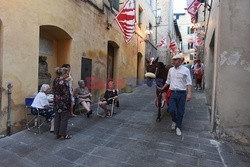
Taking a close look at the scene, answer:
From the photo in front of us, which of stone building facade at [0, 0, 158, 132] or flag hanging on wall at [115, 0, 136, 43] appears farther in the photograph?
flag hanging on wall at [115, 0, 136, 43]

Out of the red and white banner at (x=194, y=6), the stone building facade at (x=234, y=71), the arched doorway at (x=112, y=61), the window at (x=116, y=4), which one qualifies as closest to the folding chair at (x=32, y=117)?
the stone building facade at (x=234, y=71)

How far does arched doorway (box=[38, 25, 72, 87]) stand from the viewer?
6.62 meters

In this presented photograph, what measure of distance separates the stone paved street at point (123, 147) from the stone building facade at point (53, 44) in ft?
3.91

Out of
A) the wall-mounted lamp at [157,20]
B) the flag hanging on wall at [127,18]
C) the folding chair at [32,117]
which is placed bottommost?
the folding chair at [32,117]

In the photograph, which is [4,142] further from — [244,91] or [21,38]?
[244,91]

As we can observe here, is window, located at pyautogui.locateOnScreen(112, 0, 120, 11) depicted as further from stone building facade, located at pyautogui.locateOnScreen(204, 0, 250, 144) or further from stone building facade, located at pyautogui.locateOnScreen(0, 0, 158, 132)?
stone building facade, located at pyautogui.locateOnScreen(204, 0, 250, 144)

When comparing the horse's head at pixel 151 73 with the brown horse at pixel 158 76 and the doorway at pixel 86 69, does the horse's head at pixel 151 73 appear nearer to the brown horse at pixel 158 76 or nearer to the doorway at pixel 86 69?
the brown horse at pixel 158 76

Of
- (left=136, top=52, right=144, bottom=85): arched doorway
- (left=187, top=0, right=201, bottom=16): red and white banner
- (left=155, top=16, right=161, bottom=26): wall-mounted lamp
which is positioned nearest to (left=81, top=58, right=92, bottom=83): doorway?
(left=187, top=0, right=201, bottom=16): red and white banner

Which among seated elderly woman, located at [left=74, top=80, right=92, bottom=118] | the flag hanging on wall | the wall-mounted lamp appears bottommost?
seated elderly woman, located at [left=74, top=80, right=92, bottom=118]

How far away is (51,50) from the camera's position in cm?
720

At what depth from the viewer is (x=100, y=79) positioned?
9227mm

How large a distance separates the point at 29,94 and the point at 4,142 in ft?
4.48

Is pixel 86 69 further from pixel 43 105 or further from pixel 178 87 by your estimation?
pixel 178 87

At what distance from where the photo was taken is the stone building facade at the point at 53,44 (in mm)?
4848
